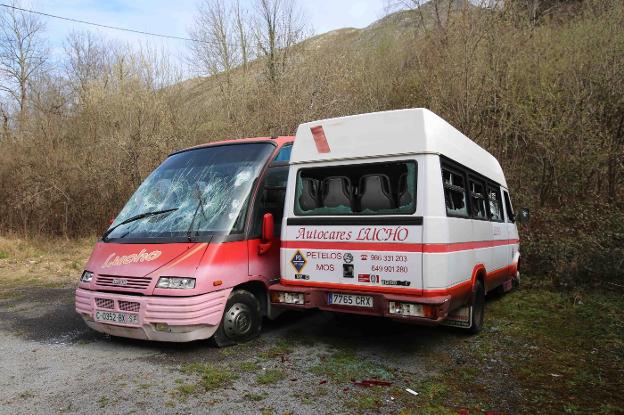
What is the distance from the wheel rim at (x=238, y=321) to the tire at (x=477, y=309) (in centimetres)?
271

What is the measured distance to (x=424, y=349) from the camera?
553 cm

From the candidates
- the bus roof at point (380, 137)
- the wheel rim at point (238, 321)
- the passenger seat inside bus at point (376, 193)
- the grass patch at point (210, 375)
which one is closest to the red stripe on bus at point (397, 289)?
the wheel rim at point (238, 321)

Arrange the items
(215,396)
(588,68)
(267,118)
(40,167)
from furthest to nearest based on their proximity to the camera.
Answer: (40,167), (267,118), (588,68), (215,396)

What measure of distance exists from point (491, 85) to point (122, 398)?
11915 mm

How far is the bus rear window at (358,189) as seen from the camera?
5.04 metres

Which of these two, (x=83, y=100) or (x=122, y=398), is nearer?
(x=122, y=398)

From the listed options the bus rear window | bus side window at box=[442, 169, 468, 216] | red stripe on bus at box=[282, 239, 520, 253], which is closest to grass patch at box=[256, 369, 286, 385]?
red stripe on bus at box=[282, 239, 520, 253]

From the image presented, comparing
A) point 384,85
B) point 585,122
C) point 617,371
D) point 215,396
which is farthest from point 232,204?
point 384,85

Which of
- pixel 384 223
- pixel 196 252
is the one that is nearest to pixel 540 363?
pixel 384 223

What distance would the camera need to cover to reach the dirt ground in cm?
399

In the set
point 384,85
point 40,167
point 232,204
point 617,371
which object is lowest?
point 617,371

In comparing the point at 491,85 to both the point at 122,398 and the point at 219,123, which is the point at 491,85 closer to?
the point at 219,123

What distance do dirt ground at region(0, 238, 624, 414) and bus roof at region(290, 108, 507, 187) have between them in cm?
226

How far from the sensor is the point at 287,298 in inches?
216
